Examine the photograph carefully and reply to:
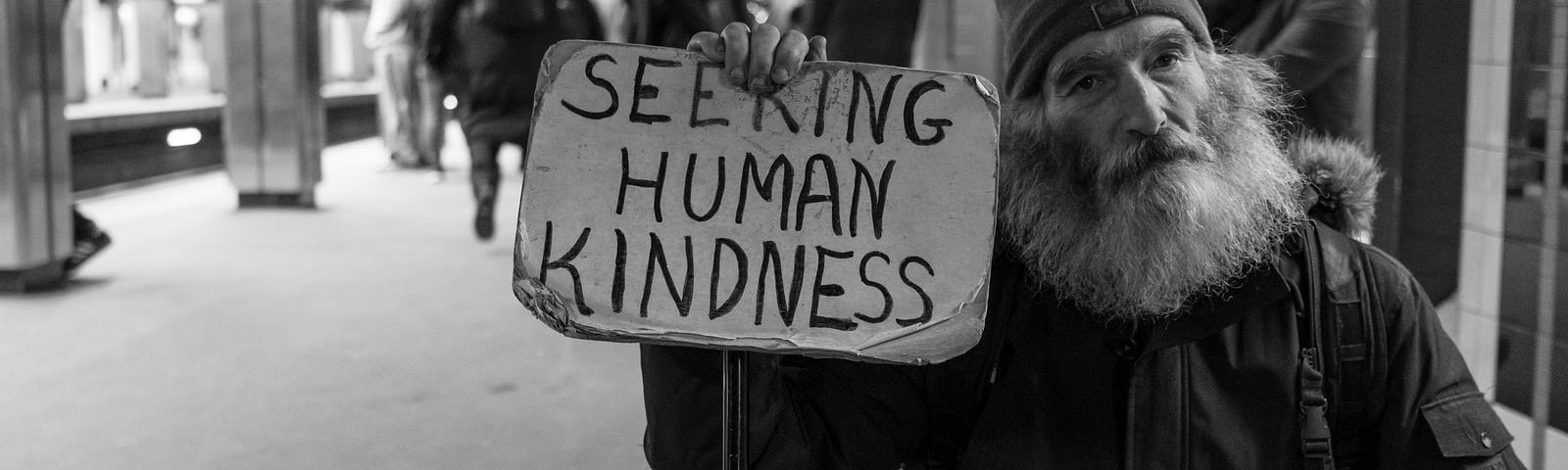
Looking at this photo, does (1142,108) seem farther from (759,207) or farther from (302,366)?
(302,366)

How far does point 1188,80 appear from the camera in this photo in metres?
1.79

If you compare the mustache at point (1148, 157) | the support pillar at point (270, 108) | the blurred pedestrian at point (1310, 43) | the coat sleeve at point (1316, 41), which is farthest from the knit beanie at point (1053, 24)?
the support pillar at point (270, 108)

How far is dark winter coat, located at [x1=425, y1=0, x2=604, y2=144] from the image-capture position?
300 inches

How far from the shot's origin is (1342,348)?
172 cm

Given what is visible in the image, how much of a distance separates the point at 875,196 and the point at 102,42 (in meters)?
22.4

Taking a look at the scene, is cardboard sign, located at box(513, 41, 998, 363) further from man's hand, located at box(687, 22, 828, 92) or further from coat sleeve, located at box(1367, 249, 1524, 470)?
coat sleeve, located at box(1367, 249, 1524, 470)

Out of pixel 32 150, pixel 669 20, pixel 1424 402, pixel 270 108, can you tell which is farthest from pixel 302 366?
pixel 270 108

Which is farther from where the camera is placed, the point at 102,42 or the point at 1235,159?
the point at 102,42

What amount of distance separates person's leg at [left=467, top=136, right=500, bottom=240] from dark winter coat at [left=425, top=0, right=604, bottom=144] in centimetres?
5

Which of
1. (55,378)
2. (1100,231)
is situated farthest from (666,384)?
(55,378)

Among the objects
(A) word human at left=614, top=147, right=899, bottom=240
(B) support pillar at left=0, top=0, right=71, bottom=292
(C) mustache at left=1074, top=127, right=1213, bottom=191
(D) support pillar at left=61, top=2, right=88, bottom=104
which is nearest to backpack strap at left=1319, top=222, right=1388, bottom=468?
(C) mustache at left=1074, top=127, right=1213, bottom=191

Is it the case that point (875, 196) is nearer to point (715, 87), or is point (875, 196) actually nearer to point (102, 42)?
point (715, 87)

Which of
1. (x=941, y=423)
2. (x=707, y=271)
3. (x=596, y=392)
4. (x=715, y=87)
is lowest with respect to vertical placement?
(x=596, y=392)

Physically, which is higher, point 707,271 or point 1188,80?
point 1188,80
